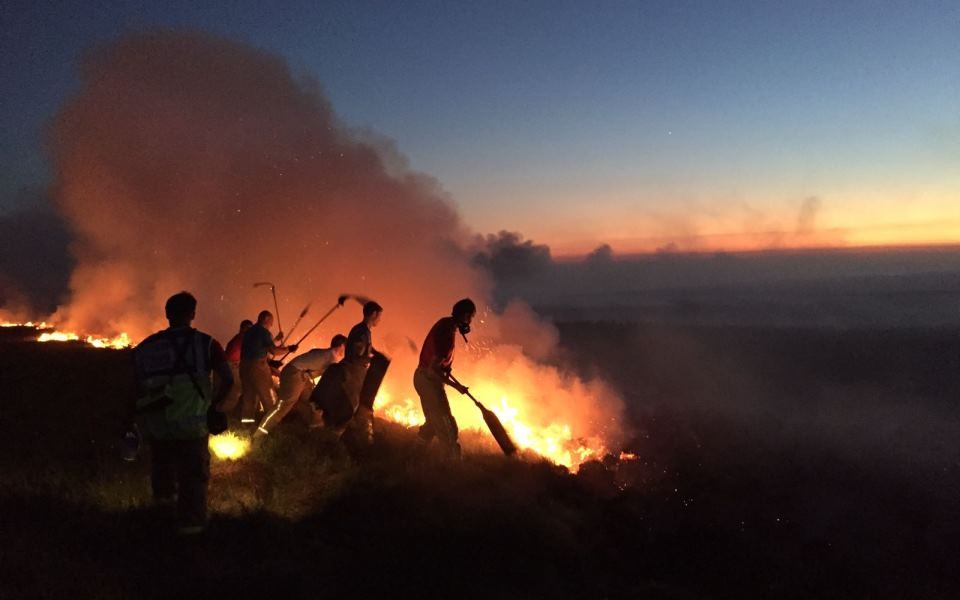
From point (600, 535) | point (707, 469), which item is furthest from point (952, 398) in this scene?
point (600, 535)

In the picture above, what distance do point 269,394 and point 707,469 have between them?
44.4 feet

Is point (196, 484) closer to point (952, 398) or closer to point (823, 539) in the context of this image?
point (823, 539)

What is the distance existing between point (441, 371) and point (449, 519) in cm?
220

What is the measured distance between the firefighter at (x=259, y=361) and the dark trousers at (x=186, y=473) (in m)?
4.37

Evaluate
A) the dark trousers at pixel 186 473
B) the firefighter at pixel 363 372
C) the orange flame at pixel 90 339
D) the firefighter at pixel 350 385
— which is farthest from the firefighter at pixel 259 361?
the orange flame at pixel 90 339

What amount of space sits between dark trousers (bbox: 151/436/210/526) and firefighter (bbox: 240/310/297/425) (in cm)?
437

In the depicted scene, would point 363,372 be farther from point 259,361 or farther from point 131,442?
point 131,442

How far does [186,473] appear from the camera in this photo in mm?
5996

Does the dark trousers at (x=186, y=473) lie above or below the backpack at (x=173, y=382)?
below

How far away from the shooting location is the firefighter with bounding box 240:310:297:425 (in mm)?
10719

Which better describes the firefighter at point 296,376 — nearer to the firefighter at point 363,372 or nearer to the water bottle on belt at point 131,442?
the firefighter at point 363,372

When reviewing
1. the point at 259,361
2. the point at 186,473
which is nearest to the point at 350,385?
the point at 259,361

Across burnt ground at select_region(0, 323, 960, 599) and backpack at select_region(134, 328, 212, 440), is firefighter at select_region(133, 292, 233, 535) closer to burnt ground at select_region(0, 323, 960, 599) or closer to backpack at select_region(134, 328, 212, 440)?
backpack at select_region(134, 328, 212, 440)

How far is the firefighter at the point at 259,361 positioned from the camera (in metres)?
10.7
